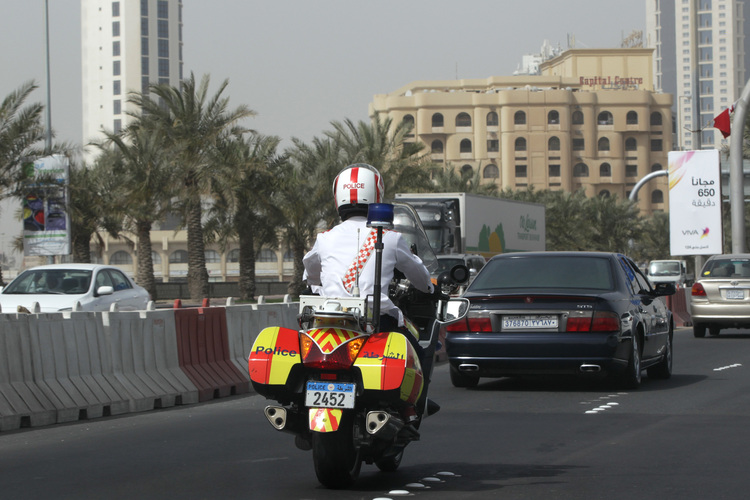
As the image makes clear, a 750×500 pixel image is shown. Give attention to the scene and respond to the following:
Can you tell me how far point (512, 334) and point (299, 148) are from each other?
123 ft

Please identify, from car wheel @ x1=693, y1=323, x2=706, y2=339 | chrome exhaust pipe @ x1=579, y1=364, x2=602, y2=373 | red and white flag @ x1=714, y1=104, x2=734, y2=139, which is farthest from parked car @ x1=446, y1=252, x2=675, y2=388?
red and white flag @ x1=714, y1=104, x2=734, y2=139

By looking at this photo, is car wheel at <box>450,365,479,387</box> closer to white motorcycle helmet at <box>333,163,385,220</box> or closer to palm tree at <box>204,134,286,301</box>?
white motorcycle helmet at <box>333,163,385,220</box>

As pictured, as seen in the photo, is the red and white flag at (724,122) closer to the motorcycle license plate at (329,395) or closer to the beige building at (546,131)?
the motorcycle license plate at (329,395)

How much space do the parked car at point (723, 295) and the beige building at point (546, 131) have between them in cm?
12109

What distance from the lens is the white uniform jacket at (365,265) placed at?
19.7 feet

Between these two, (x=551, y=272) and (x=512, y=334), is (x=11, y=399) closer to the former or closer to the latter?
(x=512, y=334)

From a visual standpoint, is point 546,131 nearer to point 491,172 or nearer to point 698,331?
point 491,172

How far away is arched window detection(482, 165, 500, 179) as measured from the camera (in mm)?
145000

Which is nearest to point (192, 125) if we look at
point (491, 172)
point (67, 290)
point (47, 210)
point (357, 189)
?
point (47, 210)

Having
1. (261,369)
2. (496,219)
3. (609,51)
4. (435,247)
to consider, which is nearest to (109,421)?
(261,369)

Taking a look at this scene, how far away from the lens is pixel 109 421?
10070mm

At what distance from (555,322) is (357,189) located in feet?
18.6

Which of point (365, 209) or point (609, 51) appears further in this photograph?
point (609, 51)

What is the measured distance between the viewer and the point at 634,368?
11.8 meters
